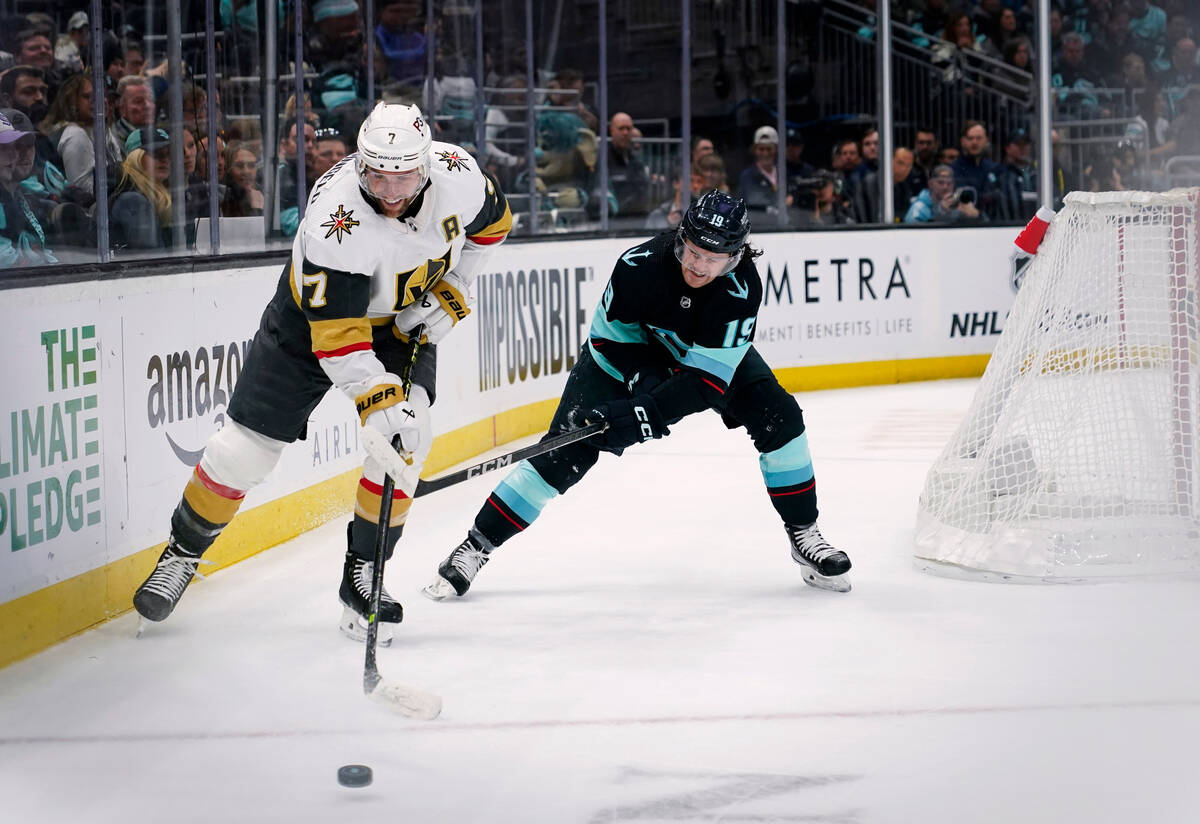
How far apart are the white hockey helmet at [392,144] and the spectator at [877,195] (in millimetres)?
5888

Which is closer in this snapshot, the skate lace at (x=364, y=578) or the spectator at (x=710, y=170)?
the skate lace at (x=364, y=578)

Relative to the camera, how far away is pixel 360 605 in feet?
10.9

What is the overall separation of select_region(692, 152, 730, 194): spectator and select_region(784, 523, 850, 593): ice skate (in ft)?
15.0

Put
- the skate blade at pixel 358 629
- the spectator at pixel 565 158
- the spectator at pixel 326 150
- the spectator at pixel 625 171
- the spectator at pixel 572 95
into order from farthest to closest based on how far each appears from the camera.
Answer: the spectator at pixel 625 171 < the spectator at pixel 572 95 < the spectator at pixel 565 158 < the spectator at pixel 326 150 < the skate blade at pixel 358 629

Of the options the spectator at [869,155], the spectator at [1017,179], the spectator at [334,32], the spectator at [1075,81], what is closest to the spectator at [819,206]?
the spectator at [869,155]

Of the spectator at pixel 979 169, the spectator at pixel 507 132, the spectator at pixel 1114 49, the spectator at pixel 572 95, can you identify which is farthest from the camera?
the spectator at pixel 1114 49

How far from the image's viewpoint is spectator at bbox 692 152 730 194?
819cm

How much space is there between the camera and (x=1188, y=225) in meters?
4.16

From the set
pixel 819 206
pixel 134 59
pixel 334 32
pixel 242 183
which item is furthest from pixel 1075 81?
pixel 134 59

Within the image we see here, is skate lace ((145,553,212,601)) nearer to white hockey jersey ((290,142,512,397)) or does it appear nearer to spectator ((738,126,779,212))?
white hockey jersey ((290,142,512,397))

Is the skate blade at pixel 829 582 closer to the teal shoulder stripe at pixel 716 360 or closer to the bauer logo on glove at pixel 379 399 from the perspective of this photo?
the teal shoulder stripe at pixel 716 360

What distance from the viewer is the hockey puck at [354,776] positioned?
2.40 m

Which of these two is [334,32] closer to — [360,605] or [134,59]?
[134,59]

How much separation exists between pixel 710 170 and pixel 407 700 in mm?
5864
